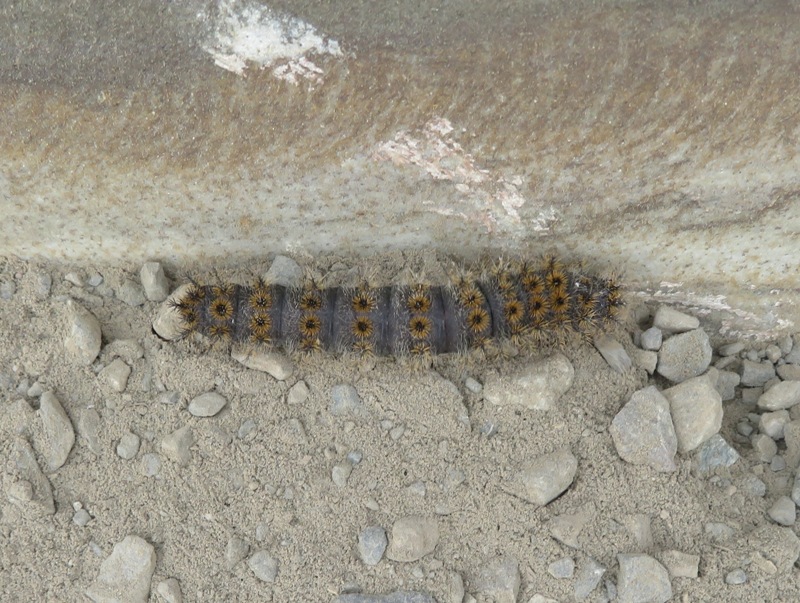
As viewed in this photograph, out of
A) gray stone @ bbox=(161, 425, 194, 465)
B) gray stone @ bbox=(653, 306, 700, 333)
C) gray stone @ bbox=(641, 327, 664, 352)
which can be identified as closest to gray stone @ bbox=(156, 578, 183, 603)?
gray stone @ bbox=(161, 425, 194, 465)

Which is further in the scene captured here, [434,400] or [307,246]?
[307,246]

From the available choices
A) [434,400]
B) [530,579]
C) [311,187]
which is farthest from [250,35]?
[530,579]

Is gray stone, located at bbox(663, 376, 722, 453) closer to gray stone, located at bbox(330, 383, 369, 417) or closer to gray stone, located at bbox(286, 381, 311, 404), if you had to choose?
gray stone, located at bbox(330, 383, 369, 417)

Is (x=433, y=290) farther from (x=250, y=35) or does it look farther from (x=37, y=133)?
(x=37, y=133)

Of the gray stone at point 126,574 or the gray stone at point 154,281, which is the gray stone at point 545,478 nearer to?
the gray stone at point 126,574

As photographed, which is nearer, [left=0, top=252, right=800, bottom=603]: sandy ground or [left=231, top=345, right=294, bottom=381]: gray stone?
[left=0, top=252, right=800, bottom=603]: sandy ground

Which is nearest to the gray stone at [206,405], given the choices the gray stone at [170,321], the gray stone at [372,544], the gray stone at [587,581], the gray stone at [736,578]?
the gray stone at [170,321]
